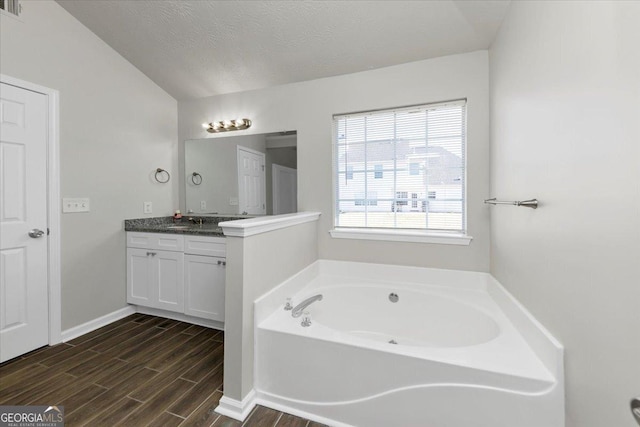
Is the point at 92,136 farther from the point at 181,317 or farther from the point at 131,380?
the point at 131,380

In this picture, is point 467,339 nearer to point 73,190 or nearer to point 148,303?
point 148,303

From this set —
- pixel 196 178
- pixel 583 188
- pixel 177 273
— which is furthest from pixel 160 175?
pixel 583 188

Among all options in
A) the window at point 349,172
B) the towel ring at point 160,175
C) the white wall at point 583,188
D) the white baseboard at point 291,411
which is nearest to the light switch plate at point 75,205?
the towel ring at point 160,175

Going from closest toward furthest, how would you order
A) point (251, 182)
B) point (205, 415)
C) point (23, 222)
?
point (205, 415)
point (23, 222)
point (251, 182)

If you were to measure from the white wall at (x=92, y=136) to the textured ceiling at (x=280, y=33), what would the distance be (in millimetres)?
230

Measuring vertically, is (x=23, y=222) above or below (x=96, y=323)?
above

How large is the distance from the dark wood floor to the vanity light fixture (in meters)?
2.02

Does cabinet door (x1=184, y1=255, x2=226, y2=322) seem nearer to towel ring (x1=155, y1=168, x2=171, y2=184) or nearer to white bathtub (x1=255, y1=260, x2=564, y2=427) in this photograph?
white bathtub (x1=255, y1=260, x2=564, y2=427)

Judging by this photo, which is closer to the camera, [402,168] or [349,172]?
[402,168]

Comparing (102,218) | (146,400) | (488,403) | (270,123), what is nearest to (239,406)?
Result: (146,400)

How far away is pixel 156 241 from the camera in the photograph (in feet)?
8.88

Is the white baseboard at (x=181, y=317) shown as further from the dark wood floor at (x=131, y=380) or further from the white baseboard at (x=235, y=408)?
the white baseboard at (x=235, y=408)

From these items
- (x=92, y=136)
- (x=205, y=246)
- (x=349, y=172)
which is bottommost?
(x=205, y=246)

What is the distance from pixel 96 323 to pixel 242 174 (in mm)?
1890
